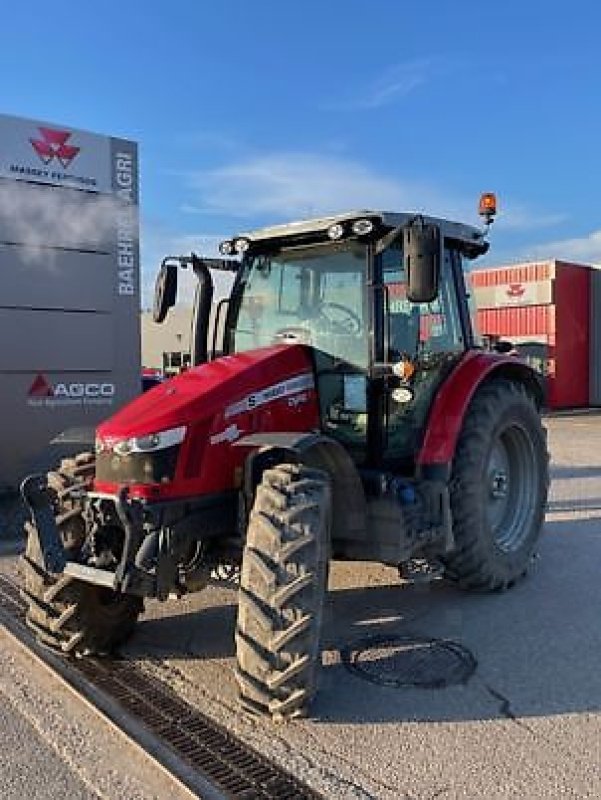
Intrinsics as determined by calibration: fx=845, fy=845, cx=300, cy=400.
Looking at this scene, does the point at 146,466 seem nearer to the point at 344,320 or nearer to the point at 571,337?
the point at 344,320

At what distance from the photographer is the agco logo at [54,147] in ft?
26.8

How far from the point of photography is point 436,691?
12.6 feet

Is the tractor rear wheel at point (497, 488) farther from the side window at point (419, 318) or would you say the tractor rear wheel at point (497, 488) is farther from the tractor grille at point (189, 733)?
the tractor grille at point (189, 733)

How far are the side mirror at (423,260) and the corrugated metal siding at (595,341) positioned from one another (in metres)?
21.1

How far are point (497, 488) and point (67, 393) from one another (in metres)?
4.68

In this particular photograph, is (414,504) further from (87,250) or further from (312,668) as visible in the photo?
(87,250)

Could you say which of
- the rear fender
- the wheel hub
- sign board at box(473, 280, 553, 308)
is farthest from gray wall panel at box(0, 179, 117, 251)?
sign board at box(473, 280, 553, 308)

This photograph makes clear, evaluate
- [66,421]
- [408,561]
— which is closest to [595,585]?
[408,561]

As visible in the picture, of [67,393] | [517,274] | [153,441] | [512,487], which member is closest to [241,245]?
[153,441]

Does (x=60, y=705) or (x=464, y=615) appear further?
(x=464, y=615)

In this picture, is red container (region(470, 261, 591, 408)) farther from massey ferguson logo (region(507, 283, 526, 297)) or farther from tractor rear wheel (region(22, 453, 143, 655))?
tractor rear wheel (region(22, 453, 143, 655))

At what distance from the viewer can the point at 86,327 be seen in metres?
8.50

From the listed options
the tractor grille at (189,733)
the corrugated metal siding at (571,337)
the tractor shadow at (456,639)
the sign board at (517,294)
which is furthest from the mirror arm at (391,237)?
the corrugated metal siding at (571,337)

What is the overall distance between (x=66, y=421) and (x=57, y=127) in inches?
115
